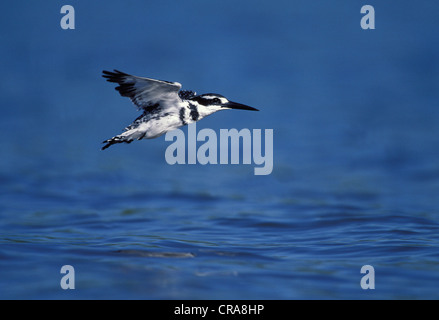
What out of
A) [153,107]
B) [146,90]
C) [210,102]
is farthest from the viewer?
[210,102]

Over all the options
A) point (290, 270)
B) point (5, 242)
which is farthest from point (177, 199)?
point (290, 270)

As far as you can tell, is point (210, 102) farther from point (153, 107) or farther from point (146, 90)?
point (146, 90)

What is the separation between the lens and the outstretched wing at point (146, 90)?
7422 millimetres

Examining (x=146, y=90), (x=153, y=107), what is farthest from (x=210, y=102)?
(x=146, y=90)

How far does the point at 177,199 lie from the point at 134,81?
4.95 metres

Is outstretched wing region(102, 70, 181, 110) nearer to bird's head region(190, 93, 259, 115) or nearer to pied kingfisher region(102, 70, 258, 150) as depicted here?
pied kingfisher region(102, 70, 258, 150)

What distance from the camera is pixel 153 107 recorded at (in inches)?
311

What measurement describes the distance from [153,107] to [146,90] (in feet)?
1.00

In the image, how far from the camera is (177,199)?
12.2 m

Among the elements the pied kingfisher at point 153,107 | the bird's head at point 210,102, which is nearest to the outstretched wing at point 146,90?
the pied kingfisher at point 153,107

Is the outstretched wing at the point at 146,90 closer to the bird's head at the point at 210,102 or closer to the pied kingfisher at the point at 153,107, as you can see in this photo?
the pied kingfisher at the point at 153,107

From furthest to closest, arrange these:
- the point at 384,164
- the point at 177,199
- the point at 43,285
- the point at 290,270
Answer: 1. the point at 384,164
2. the point at 177,199
3. the point at 290,270
4. the point at 43,285

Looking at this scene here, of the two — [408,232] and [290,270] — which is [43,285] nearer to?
[290,270]
